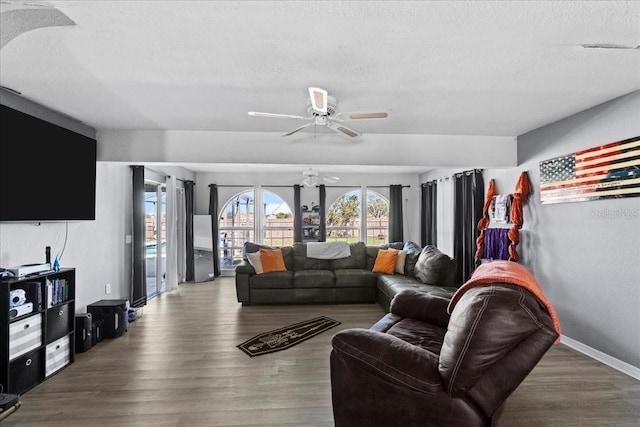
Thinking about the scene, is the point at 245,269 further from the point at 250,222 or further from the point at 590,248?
the point at 590,248

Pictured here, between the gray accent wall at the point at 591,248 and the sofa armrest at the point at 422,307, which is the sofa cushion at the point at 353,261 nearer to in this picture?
the gray accent wall at the point at 591,248

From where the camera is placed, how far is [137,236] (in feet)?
15.7

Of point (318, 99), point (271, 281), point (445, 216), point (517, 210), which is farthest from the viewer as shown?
point (445, 216)

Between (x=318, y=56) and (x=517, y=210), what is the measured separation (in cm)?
318

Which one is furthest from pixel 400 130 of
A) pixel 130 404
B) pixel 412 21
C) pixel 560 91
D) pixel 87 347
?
pixel 87 347

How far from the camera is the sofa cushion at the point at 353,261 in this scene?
5875 millimetres

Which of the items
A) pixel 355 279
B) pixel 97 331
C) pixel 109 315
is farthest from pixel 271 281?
pixel 97 331

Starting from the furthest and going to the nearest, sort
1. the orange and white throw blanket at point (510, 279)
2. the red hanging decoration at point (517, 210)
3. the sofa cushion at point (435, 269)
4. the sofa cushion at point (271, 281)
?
the sofa cushion at point (271, 281)
the sofa cushion at point (435, 269)
the red hanging decoration at point (517, 210)
the orange and white throw blanket at point (510, 279)

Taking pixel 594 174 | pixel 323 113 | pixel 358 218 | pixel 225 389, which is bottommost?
pixel 225 389

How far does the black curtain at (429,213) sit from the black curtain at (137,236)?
524cm

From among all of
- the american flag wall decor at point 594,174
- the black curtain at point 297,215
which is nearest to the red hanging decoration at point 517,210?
the american flag wall decor at point 594,174

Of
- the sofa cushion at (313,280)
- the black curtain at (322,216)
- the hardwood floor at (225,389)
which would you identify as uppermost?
the black curtain at (322,216)

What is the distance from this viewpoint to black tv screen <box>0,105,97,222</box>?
2561 mm

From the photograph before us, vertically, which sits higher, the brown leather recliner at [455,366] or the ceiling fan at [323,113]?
the ceiling fan at [323,113]
